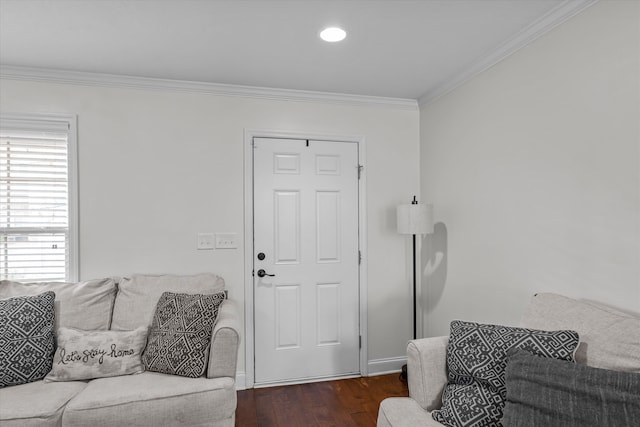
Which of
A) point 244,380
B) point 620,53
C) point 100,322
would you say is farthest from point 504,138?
point 100,322

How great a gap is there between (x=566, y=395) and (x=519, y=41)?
77.2 inches

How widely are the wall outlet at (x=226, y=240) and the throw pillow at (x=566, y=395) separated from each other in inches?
85.6

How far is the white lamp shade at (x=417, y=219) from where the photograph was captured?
2988 mm

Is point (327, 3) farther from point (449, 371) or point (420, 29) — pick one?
point (449, 371)

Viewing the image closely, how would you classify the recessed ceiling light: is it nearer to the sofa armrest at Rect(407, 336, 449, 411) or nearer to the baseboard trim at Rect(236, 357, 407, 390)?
the sofa armrest at Rect(407, 336, 449, 411)

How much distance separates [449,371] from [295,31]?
2.00 m

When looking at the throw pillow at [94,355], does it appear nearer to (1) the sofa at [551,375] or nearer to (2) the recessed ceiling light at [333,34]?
(1) the sofa at [551,375]

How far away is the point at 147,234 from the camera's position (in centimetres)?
292

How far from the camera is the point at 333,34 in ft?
7.37

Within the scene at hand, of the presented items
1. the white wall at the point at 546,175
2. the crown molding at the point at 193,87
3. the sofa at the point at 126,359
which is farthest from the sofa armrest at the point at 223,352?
the crown molding at the point at 193,87

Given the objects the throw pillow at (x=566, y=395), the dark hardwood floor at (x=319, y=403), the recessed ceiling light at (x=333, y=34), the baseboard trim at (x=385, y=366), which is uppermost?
the recessed ceiling light at (x=333, y=34)

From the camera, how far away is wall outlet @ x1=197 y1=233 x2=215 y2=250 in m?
3.01

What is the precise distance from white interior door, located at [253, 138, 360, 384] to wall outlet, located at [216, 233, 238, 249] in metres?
0.17

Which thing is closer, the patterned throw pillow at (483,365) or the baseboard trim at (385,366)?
the patterned throw pillow at (483,365)
